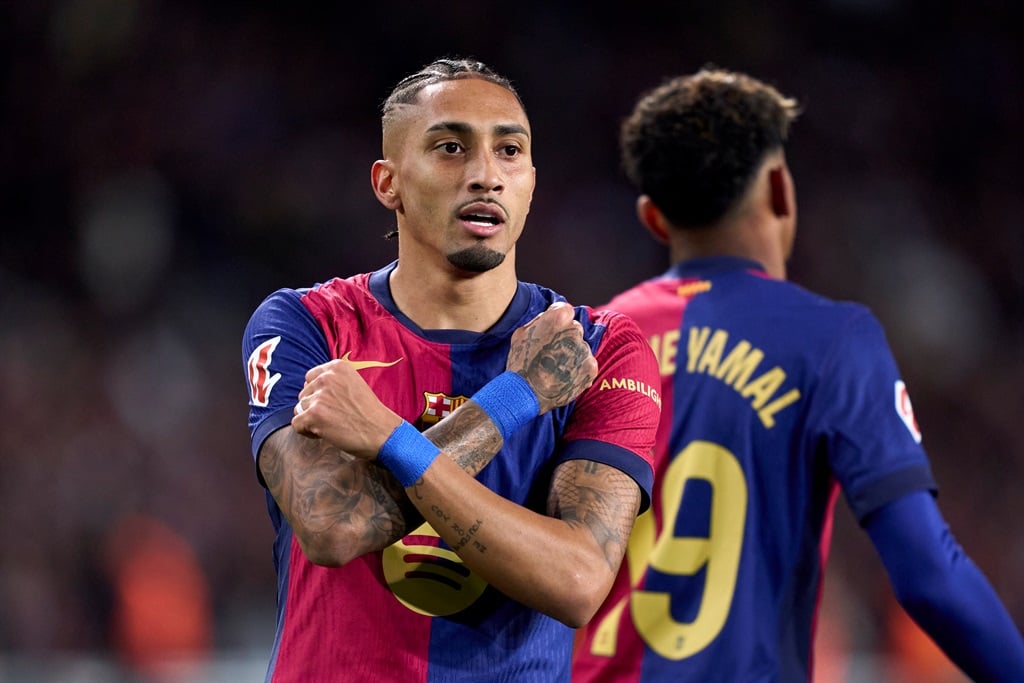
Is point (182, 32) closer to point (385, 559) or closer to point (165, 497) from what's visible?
point (165, 497)

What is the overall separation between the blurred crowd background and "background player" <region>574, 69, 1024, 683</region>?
5.04 m

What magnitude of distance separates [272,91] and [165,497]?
173 inches

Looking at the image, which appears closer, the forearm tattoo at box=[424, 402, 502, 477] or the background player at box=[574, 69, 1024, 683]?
the forearm tattoo at box=[424, 402, 502, 477]

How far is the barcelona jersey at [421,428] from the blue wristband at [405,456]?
0.26 m

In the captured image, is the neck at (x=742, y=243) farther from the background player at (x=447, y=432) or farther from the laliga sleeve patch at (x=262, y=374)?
the laliga sleeve patch at (x=262, y=374)

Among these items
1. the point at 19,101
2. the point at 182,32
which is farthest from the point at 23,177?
the point at 182,32

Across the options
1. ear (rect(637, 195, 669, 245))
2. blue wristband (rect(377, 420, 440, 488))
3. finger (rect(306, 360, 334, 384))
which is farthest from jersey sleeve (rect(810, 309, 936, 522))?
finger (rect(306, 360, 334, 384))

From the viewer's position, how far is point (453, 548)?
225cm

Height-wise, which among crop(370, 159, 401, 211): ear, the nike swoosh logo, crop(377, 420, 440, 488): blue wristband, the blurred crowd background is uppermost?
crop(370, 159, 401, 211): ear

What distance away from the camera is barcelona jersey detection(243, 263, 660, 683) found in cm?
242

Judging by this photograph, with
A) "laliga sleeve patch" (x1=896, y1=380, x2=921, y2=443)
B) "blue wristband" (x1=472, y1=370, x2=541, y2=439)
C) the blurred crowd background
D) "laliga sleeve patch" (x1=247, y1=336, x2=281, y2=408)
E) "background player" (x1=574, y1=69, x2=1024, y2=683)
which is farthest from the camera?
the blurred crowd background

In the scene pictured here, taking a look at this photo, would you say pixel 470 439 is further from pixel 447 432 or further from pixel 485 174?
pixel 485 174

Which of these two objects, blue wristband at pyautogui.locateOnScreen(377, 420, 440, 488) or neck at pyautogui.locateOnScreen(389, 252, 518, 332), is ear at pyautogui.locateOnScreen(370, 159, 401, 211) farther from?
blue wristband at pyautogui.locateOnScreen(377, 420, 440, 488)

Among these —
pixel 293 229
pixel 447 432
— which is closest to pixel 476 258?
pixel 447 432
